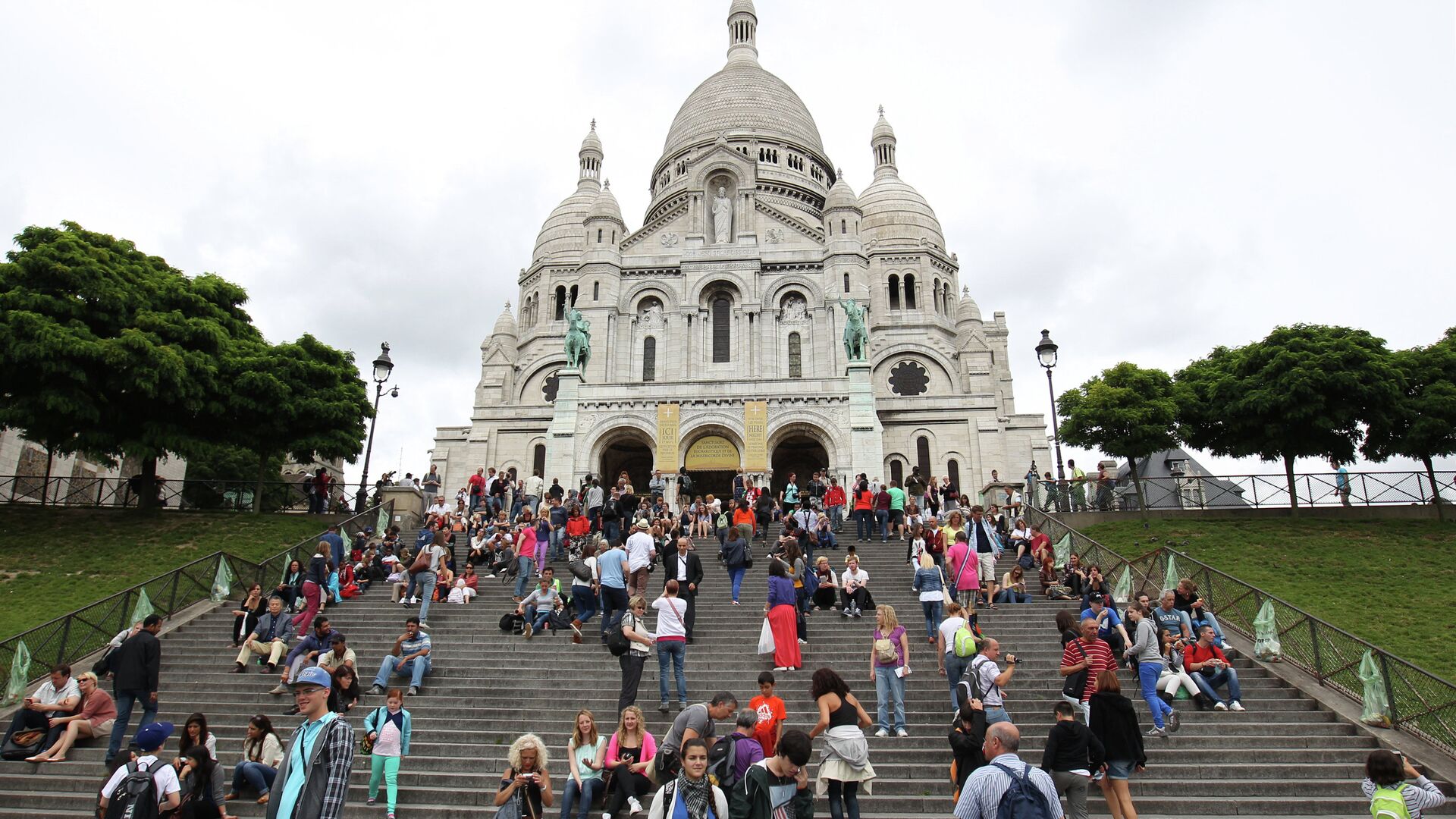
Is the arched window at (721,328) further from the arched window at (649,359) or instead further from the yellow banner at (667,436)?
the yellow banner at (667,436)

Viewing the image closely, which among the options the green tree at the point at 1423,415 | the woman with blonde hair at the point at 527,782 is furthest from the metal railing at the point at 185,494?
the green tree at the point at 1423,415

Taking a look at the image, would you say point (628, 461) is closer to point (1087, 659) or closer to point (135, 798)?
point (1087, 659)

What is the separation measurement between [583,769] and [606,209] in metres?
39.8

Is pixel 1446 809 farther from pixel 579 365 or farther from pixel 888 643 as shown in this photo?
pixel 579 365

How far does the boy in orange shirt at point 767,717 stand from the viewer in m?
7.62

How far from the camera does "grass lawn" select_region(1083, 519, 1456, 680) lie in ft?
48.7

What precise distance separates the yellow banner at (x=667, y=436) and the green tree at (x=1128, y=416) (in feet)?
43.9

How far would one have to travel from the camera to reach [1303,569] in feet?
63.0

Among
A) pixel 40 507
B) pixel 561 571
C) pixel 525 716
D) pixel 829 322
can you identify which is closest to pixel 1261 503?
pixel 829 322

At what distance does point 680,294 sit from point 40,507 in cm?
2344

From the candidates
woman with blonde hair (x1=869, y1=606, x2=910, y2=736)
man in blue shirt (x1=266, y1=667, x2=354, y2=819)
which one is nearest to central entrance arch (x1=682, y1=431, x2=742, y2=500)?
woman with blonde hair (x1=869, y1=606, x2=910, y2=736)

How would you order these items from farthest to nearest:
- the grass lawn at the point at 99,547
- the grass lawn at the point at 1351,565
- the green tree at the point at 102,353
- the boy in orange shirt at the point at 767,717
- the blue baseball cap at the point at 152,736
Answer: the green tree at the point at 102,353 → the grass lawn at the point at 99,547 → the grass lawn at the point at 1351,565 → the blue baseball cap at the point at 152,736 → the boy in orange shirt at the point at 767,717

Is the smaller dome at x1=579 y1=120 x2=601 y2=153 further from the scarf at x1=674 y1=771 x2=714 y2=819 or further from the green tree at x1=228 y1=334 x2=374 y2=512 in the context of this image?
the scarf at x1=674 y1=771 x2=714 y2=819

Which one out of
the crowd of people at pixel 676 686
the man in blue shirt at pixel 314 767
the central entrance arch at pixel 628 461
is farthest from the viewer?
the central entrance arch at pixel 628 461
